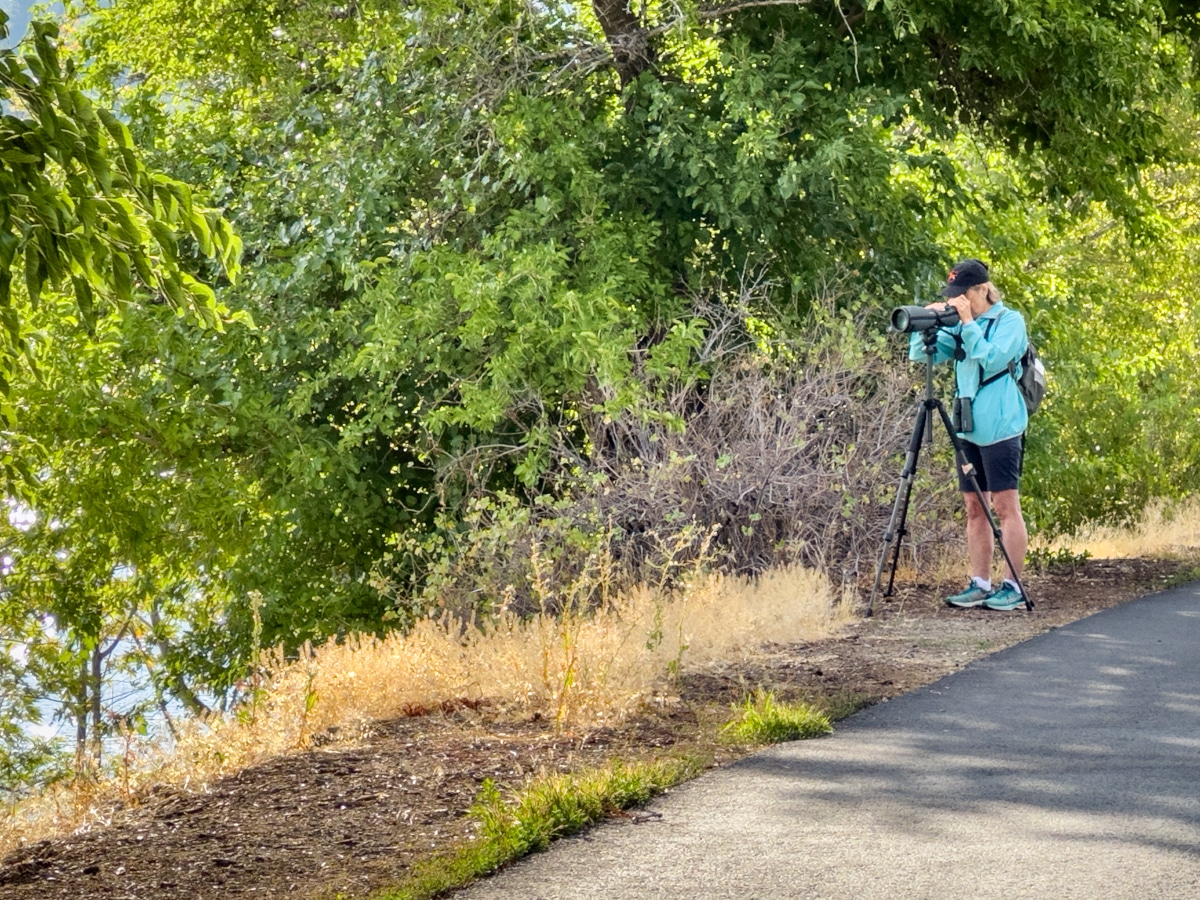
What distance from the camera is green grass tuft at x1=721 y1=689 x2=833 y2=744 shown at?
20.6ft

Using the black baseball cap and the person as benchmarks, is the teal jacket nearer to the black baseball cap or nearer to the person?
the person

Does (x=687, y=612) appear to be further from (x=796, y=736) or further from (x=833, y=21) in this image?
(x=833, y=21)

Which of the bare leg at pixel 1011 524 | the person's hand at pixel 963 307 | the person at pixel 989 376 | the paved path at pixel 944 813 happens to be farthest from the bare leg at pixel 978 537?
the paved path at pixel 944 813

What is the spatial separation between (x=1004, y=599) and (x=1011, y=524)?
22.6 inches

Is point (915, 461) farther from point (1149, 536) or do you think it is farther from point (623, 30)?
point (1149, 536)

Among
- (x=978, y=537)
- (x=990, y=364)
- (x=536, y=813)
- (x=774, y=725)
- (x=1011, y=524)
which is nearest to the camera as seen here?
(x=536, y=813)

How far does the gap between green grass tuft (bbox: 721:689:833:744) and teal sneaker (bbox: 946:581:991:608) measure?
12.4 feet

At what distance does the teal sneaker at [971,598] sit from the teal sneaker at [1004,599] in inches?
1.9

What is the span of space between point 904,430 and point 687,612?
3349mm

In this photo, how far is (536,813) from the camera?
4984 millimetres

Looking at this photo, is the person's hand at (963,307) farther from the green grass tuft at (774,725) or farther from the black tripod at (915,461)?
the green grass tuft at (774,725)

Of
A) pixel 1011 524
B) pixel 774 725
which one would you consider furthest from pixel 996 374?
pixel 774 725

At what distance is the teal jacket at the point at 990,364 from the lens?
377 inches

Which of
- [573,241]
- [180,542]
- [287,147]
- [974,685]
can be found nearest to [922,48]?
[573,241]
